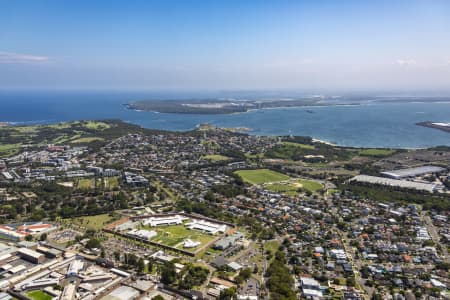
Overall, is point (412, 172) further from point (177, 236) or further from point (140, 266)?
point (140, 266)

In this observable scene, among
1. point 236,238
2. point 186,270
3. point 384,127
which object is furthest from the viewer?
point 384,127

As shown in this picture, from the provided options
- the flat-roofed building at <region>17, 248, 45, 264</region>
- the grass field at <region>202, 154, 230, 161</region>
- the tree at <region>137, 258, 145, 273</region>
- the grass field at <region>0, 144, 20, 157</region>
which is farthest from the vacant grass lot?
the tree at <region>137, 258, 145, 273</region>

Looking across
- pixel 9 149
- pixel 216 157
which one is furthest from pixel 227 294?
pixel 9 149

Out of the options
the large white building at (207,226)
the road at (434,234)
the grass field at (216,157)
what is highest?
the grass field at (216,157)

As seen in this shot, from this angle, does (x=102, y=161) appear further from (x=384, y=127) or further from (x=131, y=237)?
(x=384, y=127)

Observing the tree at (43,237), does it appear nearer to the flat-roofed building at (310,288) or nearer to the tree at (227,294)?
the tree at (227,294)

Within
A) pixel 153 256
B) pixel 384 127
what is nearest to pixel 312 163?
pixel 153 256

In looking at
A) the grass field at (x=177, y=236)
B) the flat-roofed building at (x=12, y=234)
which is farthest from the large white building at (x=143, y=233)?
the flat-roofed building at (x=12, y=234)
